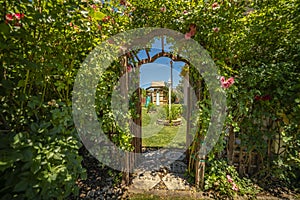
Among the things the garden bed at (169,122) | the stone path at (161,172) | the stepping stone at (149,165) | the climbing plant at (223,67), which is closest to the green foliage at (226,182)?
the climbing plant at (223,67)

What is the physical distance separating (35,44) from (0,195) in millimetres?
1164

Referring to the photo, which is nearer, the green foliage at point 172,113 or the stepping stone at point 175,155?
the stepping stone at point 175,155

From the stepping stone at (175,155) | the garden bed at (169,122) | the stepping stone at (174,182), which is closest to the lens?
the stepping stone at (174,182)

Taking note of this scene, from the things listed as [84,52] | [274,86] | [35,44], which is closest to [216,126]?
[274,86]

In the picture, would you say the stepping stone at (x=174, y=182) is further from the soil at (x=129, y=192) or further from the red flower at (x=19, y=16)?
the red flower at (x=19, y=16)

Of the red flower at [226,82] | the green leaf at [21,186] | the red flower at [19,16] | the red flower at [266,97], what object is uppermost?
the red flower at [19,16]

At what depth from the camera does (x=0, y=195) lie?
3.87 ft

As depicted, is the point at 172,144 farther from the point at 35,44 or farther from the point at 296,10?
the point at 35,44

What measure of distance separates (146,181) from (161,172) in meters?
0.35

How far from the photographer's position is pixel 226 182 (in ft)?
6.95

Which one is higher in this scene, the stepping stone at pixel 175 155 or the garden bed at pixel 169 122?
the garden bed at pixel 169 122

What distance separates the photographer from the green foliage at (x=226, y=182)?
2.09 m

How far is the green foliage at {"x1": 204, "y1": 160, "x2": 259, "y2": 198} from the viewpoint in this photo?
82.4 inches

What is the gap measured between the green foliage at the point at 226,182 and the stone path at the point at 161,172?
338mm
